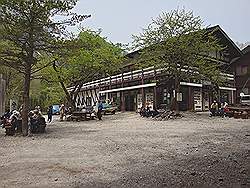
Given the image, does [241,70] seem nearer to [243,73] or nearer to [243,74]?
[243,73]

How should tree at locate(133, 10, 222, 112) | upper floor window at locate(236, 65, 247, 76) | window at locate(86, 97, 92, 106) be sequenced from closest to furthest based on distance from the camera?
tree at locate(133, 10, 222, 112) < upper floor window at locate(236, 65, 247, 76) < window at locate(86, 97, 92, 106)

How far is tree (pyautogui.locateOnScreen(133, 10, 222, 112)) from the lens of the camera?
23.7 metres

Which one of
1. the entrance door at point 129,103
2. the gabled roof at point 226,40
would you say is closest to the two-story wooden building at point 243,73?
the gabled roof at point 226,40

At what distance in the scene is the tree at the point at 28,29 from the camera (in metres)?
14.9

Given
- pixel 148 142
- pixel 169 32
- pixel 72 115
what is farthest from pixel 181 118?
pixel 148 142

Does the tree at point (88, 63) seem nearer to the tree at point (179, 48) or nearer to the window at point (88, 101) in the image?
the tree at point (179, 48)

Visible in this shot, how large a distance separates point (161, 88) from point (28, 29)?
17.4 meters

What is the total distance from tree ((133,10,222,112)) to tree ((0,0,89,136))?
9272 millimetres

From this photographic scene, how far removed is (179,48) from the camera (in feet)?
76.8

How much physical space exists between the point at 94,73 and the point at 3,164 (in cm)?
2021

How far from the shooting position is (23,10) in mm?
14914

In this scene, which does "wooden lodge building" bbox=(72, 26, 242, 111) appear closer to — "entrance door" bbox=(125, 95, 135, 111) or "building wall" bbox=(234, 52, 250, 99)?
"entrance door" bbox=(125, 95, 135, 111)

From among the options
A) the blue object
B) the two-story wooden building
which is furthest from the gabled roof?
the blue object

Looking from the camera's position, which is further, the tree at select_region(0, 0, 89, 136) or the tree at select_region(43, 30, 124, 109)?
the tree at select_region(43, 30, 124, 109)
